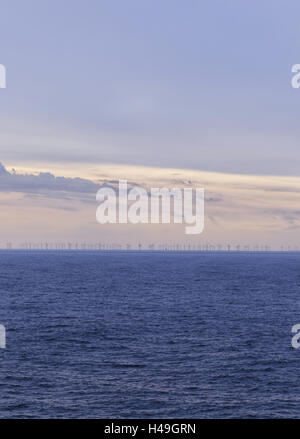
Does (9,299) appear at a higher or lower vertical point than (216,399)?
higher

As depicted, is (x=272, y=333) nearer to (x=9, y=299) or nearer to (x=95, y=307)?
(x=95, y=307)

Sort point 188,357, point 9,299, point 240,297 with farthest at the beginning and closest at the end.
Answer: point 240,297
point 9,299
point 188,357

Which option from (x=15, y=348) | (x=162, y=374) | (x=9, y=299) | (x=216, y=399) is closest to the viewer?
(x=216, y=399)

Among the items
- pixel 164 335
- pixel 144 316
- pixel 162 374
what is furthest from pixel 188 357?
pixel 144 316

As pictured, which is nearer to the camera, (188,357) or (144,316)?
(188,357)
